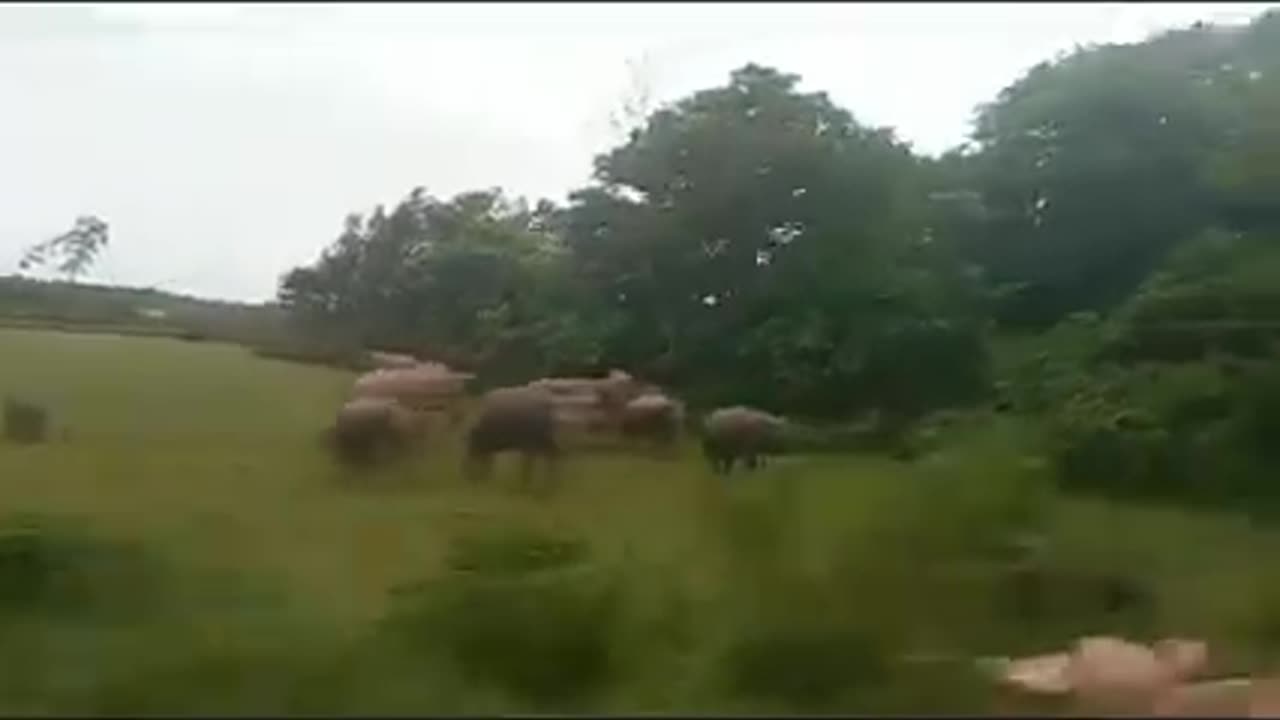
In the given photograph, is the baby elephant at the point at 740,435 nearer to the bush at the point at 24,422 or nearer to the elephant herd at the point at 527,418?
the elephant herd at the point at 527,418

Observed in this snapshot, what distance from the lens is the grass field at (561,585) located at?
573 cm

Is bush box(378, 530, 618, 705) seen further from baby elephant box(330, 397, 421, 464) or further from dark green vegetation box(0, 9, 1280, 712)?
baby elephant box(330, 397, 421, 464)

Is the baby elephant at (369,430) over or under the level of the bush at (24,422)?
over

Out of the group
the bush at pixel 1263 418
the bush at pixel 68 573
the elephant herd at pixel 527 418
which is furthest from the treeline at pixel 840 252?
the bush at pixel 68 573

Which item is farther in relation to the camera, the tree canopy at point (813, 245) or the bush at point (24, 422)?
the tree canopy at point (813, 245)

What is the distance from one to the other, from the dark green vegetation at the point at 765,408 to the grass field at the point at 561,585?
0.06 feet

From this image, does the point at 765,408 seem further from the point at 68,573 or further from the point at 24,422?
the point at 68,573

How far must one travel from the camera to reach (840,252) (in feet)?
55.8

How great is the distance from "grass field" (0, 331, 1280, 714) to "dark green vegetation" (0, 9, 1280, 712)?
0.06ft

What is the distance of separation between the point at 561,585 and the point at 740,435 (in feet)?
25.4

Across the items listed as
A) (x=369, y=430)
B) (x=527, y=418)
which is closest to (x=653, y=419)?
(x=527, y=418)

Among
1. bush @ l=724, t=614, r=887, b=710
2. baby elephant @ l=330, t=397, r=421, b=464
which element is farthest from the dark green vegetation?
baby elephant @ l=330, t=397, r=421, b=464

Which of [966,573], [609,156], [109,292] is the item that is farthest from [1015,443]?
[609,156]

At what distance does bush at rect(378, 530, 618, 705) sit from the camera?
5.99 m
